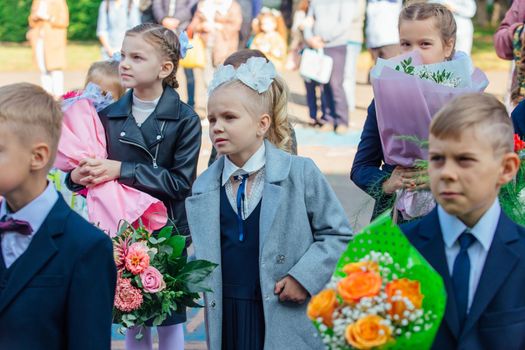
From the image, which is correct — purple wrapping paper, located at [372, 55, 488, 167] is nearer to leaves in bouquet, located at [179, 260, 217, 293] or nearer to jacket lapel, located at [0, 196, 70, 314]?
leaves in bouquet, located at [179, 260, 217, 293]

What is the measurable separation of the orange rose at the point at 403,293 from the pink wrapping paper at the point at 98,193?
2.31 meters

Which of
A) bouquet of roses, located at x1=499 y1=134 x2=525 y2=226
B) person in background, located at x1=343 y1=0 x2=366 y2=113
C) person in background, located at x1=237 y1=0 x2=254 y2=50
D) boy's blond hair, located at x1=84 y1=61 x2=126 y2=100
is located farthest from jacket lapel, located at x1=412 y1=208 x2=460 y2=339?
person in background, located at x1=237 y1=0 x2=254 y2=50

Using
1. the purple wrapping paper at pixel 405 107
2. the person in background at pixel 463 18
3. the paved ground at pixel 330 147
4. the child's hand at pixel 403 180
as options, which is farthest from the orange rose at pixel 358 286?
the person in background at pixel 463 18

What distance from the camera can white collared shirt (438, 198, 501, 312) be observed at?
308 centimetres

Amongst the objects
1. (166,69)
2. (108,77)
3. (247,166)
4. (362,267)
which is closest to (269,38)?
(108,77)

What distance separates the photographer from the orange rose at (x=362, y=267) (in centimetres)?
288

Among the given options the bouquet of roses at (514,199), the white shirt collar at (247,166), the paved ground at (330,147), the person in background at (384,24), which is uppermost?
the bouquet of roses at (514,199)

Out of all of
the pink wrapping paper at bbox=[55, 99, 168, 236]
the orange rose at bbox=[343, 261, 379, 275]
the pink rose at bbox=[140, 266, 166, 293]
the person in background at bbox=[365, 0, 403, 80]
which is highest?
the orange rose at bbox=[343, 261, 379, 275]

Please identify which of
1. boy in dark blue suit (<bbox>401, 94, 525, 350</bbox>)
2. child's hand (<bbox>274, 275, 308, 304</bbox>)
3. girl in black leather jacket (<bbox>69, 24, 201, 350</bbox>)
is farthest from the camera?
girl in black leather jacket (<bbox>69, 24, 201, 350</bbox>)

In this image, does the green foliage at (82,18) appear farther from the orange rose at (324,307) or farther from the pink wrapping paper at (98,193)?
the orange rose at (324,307)

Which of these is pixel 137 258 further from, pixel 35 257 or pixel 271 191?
pixel 35 257

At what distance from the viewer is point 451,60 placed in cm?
459

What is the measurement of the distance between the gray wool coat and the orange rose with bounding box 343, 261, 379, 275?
132 centimetres

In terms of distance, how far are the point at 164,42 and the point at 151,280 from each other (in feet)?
4.67
